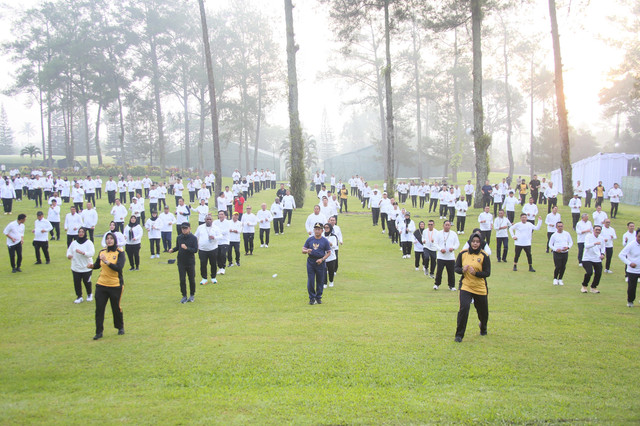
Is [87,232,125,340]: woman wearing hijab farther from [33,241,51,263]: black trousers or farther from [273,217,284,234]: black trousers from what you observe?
[273,217,284,234]: black trousers

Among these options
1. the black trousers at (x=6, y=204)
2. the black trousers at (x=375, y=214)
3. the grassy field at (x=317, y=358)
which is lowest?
the grassy field at (x=317, y=358)

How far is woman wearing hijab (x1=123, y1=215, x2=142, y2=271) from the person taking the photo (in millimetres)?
13761

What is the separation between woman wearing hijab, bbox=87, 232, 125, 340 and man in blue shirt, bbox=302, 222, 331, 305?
3.90 meters

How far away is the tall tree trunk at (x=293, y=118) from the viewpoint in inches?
1061

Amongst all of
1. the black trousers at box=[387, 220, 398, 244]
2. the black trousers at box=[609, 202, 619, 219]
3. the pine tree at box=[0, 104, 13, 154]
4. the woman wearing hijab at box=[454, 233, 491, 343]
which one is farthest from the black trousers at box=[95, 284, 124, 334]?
the pine tree at box=[0, 104, 13, 154]

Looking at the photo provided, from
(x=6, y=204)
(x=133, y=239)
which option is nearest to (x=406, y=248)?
(x=133, y=239)

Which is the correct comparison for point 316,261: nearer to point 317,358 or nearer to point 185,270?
point 185,270

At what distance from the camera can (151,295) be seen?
37.0ft

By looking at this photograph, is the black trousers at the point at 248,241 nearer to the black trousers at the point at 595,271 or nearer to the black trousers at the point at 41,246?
the black trousers at the point at 41,246

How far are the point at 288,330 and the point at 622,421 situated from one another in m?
5.24

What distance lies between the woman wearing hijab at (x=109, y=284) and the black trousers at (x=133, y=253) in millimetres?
6083

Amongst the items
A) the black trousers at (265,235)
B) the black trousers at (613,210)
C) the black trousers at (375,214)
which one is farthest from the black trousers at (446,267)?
the black trousers at (613,210)

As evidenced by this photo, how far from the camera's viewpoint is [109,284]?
8078mm

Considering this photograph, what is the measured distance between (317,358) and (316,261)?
329 cm
